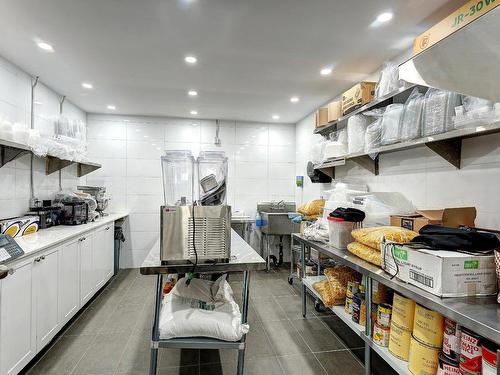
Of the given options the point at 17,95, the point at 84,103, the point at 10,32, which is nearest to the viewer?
the point at 10,32

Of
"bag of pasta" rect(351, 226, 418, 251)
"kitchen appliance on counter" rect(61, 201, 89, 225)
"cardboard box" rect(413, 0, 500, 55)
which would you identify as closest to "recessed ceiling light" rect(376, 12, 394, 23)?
"cardboard box" rect(413, 0, 500, 55)

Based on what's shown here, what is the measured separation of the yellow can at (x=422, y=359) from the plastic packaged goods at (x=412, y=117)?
4.18ft

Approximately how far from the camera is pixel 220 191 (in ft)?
5.50

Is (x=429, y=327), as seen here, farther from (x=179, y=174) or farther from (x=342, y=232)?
(x=179, y=174)

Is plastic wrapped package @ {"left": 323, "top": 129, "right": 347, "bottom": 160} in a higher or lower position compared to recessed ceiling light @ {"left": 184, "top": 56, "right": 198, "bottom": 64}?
lower

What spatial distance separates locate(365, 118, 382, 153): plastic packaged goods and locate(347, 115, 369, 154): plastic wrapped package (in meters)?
0.14

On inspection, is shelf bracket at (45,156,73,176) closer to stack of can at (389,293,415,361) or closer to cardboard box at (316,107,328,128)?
cardboard box at (316,107,328,128)

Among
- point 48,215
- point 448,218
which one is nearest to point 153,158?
point 48,215

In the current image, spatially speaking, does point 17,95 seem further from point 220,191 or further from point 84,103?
point 220,191

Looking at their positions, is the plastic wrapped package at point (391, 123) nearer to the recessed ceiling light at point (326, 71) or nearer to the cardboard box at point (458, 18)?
the cardboard box at point (458, 18)

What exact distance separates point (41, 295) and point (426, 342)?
8.39ft

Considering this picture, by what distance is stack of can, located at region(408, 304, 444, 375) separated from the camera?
52.2 inches

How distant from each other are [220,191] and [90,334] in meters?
2.01

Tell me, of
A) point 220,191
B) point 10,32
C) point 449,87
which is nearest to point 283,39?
point 220,191
